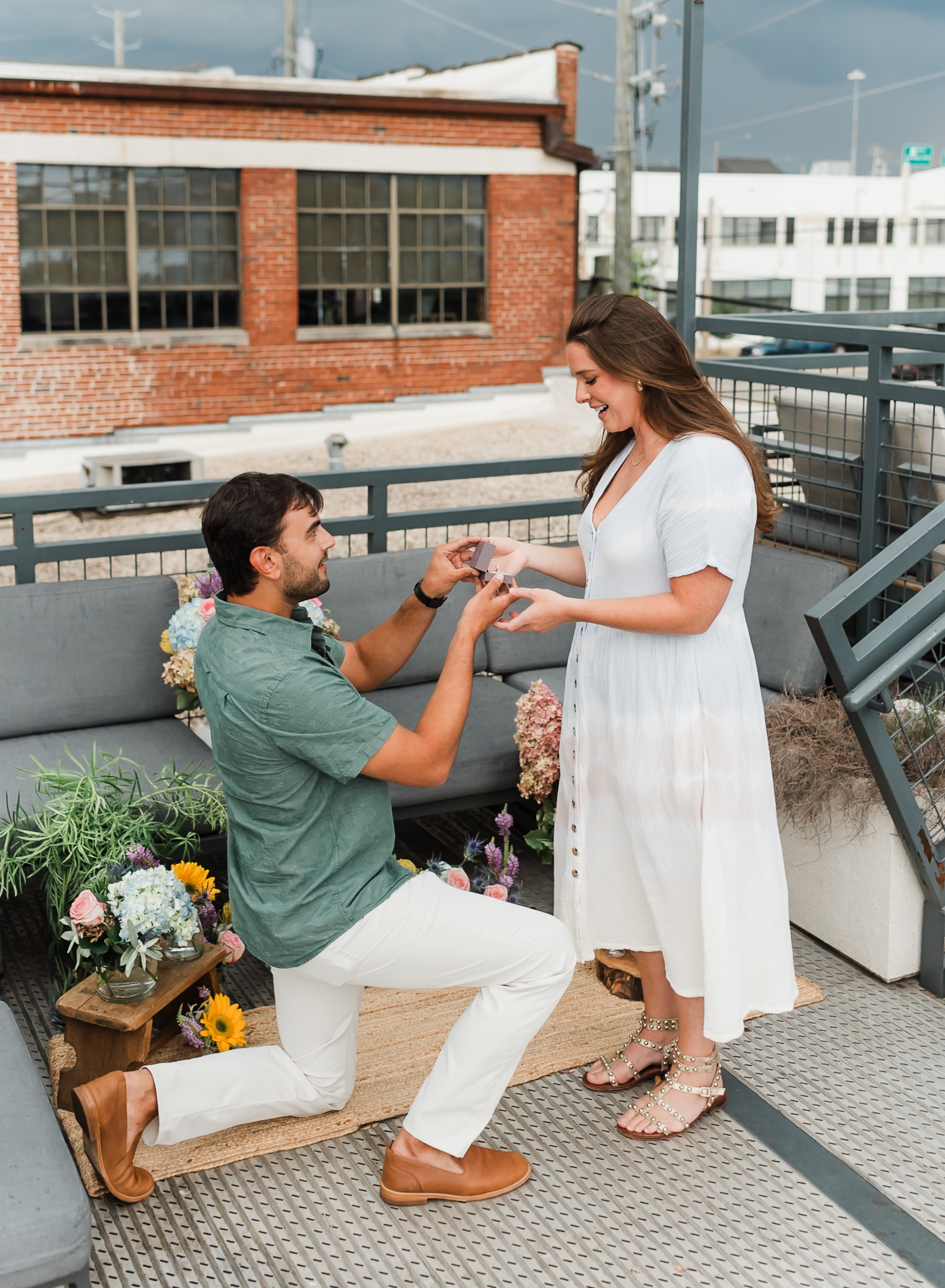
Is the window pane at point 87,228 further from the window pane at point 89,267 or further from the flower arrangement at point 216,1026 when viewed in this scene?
the flower arrangement at point 216,1026

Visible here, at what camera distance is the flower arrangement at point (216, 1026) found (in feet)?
9.78

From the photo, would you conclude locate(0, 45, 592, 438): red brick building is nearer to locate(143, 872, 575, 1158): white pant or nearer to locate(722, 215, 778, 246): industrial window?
locate(143, 872, 575, 1158): white pant

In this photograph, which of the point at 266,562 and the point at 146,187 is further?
the point at 146,187

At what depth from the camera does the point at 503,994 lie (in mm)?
2447

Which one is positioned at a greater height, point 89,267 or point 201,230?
point 201,230

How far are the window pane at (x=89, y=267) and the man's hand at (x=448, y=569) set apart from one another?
13.6 meters

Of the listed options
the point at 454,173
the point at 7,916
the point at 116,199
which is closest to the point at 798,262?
the point at 454,173

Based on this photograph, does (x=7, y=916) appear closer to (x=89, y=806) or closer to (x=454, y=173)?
(x=89, y=806)

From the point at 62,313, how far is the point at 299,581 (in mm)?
13863

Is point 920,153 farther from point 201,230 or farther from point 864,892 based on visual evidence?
point 864,892

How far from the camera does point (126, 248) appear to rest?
15.1 meters

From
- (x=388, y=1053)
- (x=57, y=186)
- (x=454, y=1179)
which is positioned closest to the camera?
(x=454, y=1179)

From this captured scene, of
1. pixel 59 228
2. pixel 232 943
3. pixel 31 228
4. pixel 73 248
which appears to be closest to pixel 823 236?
pixel 73 248

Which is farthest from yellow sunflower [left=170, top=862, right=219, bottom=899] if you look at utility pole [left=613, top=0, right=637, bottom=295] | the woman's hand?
utility pole [left=613, top=0, right=637, bottom=295]
